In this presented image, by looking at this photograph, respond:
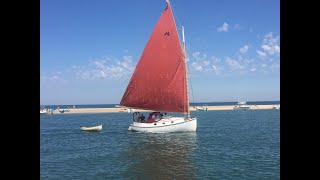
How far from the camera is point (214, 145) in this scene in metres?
38.7

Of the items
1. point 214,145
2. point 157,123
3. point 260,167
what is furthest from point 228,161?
point 157,123

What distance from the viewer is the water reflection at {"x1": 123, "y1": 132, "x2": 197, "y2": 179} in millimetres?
24531

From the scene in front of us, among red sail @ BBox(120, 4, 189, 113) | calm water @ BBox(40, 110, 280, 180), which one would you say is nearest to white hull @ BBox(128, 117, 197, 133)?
red sail @ BBox(120, 4, 189, 113)

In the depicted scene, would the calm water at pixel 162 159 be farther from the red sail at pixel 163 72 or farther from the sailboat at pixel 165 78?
the red sail at pixel 163 72

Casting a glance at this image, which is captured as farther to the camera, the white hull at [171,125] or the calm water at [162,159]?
the white hull at [171,125]

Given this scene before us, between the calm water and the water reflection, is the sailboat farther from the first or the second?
the calm water

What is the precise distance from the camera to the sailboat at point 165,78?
164ft

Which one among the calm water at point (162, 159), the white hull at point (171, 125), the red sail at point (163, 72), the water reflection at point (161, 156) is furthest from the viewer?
the red sail at point (163, 72)

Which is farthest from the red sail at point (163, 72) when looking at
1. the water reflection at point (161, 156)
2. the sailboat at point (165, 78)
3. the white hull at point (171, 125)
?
the water reflection at point (161, 156)

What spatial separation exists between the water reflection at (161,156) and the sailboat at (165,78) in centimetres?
199

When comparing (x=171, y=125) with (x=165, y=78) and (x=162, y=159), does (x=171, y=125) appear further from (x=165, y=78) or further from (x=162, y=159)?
(x=162, y=159)

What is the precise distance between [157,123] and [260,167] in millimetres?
25644

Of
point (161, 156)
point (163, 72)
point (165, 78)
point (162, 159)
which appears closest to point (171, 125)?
point (165, 78)
